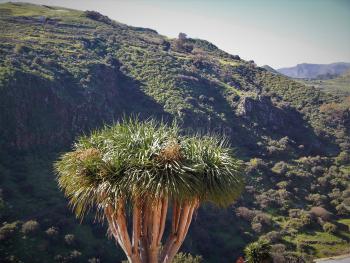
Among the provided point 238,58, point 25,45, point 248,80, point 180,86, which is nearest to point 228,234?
point 180,86

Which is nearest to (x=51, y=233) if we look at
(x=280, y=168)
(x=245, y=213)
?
(x=245, y=213)

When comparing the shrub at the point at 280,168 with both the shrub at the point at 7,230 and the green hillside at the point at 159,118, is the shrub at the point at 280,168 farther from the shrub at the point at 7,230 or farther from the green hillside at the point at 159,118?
the shrub at the point at 7,230

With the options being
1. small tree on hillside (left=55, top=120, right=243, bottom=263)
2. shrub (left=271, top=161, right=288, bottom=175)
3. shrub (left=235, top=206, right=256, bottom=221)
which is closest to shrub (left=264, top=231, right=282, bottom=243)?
shrub (left=235, top=206, right=256, bottom=221)

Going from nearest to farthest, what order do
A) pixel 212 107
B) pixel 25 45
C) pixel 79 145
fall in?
pixel 79 145 < pixel 25 45 < pixel 212 107

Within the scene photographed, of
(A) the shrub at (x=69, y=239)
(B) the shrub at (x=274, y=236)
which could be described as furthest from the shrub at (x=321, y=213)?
(A) the shrub at (x=69, y=239)

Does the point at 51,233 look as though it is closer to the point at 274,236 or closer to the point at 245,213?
the point at 245,213

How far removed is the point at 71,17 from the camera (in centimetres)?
9425

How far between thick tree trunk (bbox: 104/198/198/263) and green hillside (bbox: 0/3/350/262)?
19.7 m

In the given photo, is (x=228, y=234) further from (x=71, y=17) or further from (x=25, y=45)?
(x=71, y=17)

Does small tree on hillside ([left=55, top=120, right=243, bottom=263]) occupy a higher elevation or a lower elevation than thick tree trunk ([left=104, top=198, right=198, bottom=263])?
higher

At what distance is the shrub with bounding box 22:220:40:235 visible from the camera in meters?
31.9

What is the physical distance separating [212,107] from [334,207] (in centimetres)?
2492

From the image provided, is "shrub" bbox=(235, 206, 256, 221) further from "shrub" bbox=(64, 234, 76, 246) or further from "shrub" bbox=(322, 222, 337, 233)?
"shrub" bbox=(64, 234, 76, 246)

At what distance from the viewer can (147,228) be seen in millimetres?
9672
